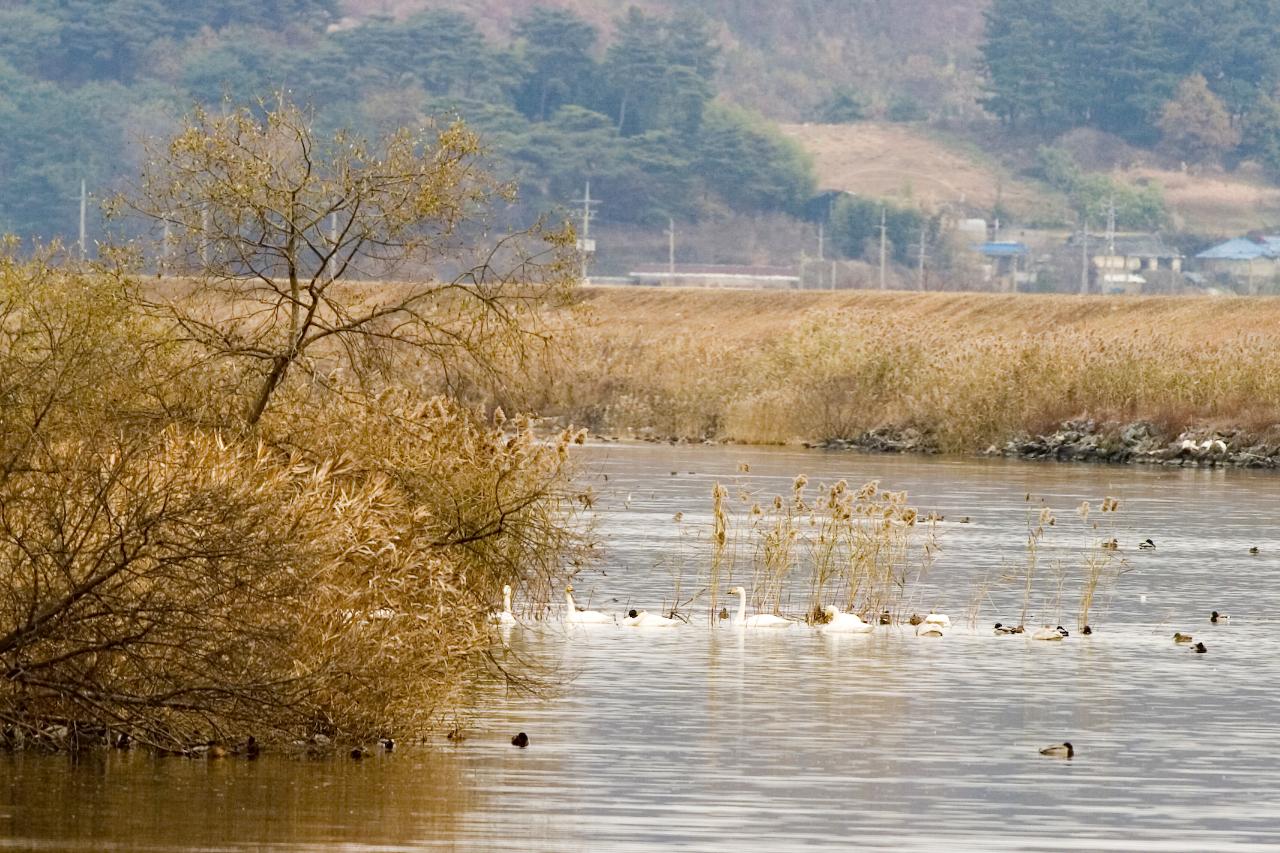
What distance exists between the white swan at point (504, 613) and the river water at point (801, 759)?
316 mm

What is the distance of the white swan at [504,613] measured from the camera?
74.6ft

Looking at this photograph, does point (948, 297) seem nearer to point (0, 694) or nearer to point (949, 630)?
point (949, 630)

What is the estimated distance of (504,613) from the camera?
23.0 m

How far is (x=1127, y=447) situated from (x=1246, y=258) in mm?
98279

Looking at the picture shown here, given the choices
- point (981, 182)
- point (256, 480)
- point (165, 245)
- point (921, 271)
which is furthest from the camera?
point (981, 182)

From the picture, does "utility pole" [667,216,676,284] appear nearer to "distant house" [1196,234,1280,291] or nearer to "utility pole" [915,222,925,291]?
"utility pole" [915,222,925,291]

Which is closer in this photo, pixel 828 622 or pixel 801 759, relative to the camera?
pixel 801 759

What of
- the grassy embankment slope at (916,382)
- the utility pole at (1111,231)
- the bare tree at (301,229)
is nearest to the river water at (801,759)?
the bare tree at (301,229)

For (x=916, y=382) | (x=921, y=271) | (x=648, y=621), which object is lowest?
(x=648, y=621)

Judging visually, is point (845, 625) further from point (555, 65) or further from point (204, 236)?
point (555, 65)

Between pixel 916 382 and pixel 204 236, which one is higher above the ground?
pixel 204 236

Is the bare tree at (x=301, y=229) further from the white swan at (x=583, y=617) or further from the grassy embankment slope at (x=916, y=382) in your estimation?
the grassy embankment slope at (x=916, y=382)

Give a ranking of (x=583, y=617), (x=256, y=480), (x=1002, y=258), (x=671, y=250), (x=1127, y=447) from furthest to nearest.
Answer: (x=1002, y=258) → (x=671, y=250) → (x=1127, y=447) → (x=583, y=617) → (x=256, y=480)

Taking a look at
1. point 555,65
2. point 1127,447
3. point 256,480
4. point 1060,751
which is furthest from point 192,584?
point 555,65
